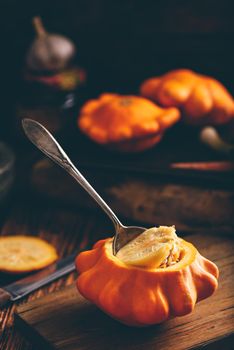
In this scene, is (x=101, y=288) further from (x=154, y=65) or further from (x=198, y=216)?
(x=154, y=65)

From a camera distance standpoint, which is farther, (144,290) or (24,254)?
(24,254)

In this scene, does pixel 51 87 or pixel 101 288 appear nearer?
pixel 101 288

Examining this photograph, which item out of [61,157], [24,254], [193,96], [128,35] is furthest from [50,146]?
[128,35]

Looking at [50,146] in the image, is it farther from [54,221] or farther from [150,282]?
[54,221]

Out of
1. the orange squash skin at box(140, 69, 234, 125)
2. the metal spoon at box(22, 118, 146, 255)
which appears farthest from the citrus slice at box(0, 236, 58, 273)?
the orange squash skin at box(140, 69, 234, 125)

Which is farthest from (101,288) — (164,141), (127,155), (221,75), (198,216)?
(221,75)

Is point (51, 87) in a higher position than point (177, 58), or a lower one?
higher

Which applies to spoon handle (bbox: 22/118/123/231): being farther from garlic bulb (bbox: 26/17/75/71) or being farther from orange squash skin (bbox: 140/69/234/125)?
garlic bulb (bbox: 26/17/75/71)
